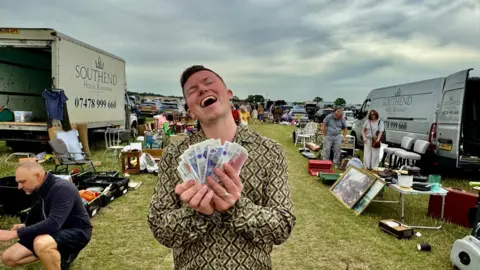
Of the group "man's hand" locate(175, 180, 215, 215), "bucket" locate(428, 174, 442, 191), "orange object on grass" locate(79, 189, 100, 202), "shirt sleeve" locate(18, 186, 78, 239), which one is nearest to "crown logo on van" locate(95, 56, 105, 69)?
Result: "orange object on grass" locate(79, 189, 100, 202)

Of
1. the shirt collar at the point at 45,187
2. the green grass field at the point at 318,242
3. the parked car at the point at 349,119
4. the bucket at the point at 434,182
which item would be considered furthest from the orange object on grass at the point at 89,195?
the parked car at the point at 349,119

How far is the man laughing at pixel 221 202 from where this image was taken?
3.53ft

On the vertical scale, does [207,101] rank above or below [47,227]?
above

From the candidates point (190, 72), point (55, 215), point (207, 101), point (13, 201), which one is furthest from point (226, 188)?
point (13, 201)

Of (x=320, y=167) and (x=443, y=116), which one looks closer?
(x=443, y=116)

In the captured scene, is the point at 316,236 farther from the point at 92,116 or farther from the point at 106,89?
the point at 106,89

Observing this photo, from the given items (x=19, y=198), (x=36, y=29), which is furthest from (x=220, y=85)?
(x=36, y=29)

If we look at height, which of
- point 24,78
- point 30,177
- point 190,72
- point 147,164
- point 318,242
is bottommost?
point 318,242

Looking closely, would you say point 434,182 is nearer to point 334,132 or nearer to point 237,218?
point 334,132

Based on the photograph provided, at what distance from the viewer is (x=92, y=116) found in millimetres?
10312

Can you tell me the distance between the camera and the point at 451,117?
7328 mm

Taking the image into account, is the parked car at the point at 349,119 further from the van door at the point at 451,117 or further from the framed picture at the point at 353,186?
the framed picture at the point at 353,186

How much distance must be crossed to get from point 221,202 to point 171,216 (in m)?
0.22

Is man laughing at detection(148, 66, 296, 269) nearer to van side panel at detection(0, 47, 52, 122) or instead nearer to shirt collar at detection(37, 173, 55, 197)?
shirt collar at detection(37, 173, 55, 197)
